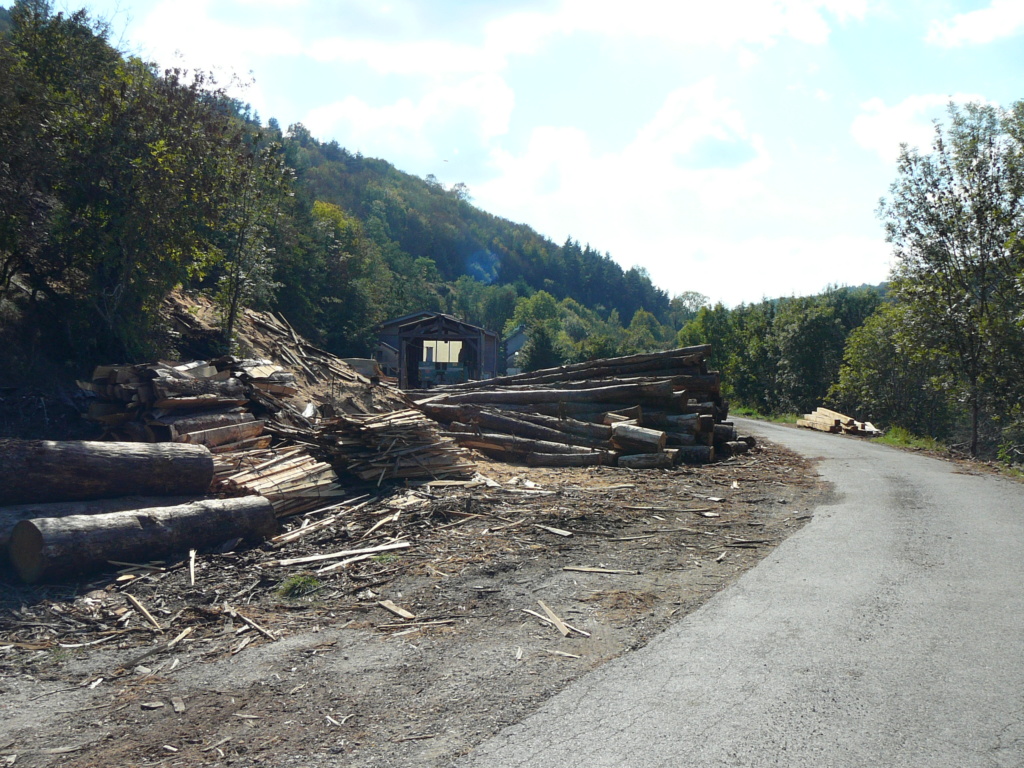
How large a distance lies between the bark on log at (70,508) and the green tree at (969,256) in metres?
19.3

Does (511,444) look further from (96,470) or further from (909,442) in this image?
(909,442)

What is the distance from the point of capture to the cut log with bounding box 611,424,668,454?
1350 centimetres

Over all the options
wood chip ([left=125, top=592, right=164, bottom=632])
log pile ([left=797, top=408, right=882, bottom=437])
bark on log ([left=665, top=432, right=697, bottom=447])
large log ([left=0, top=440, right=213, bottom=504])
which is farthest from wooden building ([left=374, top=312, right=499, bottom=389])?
wood chip ([left=125, top=592, right=164, bottom=632])

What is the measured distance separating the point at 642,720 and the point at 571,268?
190 meters

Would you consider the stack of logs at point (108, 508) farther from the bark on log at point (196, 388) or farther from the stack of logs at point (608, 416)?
the stack of logs at point (608, 416)

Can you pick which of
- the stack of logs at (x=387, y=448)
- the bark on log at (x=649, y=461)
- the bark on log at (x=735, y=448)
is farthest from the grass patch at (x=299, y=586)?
the bark on log at (x=735, y=448)

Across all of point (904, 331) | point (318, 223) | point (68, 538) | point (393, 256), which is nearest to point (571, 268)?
point (393, 256)

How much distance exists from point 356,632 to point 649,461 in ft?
29.6

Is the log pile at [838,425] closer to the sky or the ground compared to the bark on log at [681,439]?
closer to the ground

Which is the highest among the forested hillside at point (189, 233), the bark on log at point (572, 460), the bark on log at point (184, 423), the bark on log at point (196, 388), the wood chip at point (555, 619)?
the forested hillside at point (189, 233)

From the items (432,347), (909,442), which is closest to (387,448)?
(909,442)

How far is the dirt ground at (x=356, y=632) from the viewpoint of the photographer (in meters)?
3.66

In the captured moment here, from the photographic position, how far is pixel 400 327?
37.9 metres

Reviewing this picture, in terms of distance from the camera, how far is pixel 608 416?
1488 cm
